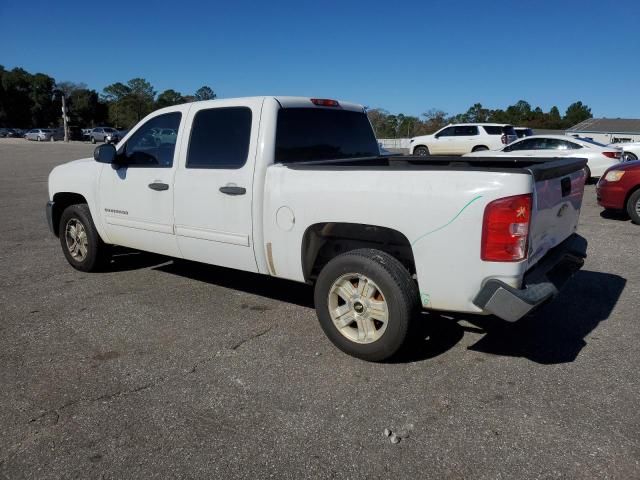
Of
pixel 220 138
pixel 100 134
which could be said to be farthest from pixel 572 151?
pixel 100 134

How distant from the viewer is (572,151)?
574 inches

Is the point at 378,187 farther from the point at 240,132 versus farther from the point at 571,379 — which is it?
the point at 571,379

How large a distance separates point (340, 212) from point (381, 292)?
63cm

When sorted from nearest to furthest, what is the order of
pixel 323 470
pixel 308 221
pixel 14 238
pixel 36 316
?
pixel 323 470 → pixel 308 221 → pixel 36 316 → pixel 14 238

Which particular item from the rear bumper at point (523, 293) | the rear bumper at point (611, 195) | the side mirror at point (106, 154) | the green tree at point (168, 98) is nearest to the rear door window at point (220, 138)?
the side mirror at point (106, 154)

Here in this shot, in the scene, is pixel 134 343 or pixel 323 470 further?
pixel 134 343

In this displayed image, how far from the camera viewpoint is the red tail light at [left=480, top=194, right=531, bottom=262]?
312cm

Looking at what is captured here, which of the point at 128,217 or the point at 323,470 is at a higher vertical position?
the point at 128,217

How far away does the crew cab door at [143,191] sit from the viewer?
494 cm

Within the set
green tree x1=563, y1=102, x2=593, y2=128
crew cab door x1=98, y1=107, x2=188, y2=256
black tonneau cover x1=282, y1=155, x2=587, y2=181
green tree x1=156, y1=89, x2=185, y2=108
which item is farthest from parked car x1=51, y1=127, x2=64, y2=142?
green tree x1=563, y1=102, x2=593, y2=128

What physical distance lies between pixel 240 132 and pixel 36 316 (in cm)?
246

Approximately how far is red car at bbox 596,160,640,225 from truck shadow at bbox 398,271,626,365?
4.47 metres

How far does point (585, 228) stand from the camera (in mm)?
8789

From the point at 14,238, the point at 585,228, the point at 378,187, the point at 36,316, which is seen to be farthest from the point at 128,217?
the point at 585,228
